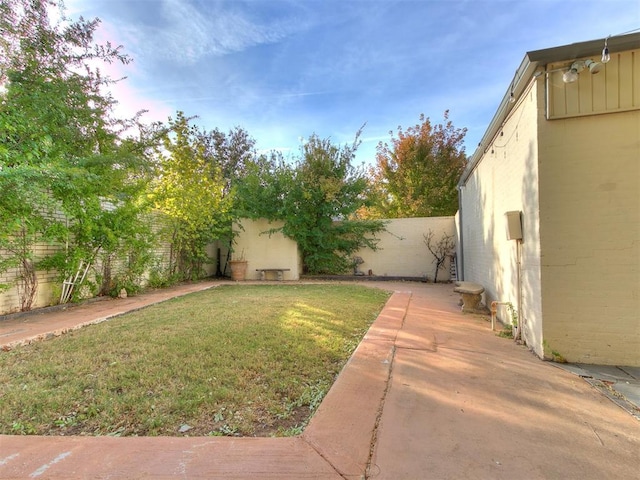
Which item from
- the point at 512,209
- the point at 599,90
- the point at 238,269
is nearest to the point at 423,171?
the point at 238,269

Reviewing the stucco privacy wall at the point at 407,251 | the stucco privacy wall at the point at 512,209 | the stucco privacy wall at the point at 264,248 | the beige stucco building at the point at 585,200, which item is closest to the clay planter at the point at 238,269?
the stucco privacy wall at the point at 264,248

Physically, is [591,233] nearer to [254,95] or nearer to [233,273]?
[254,95]

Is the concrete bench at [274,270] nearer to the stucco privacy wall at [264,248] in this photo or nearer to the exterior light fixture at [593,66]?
the stucco privacy wall at [264,248]

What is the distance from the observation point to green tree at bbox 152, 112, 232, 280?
873 cm

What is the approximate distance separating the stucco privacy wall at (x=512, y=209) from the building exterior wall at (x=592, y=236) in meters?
0.13

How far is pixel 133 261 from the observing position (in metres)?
7.42

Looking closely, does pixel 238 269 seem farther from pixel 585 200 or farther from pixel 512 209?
pixel 585 200

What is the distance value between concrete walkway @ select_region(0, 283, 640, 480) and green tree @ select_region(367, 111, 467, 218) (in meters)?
12.1

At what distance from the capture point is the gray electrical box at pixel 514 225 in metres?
3.68

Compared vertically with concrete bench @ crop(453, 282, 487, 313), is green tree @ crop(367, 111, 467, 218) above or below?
above

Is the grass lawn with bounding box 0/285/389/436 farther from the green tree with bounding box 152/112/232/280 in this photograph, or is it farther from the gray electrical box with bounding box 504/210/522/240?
the green tree with bounding box 152/112/232/280

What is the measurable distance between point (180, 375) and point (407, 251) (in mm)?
9105

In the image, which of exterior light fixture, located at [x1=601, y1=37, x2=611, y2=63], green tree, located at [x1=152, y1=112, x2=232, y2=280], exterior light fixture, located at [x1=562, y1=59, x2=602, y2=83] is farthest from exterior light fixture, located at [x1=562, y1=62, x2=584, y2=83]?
green tree, located at [x1=152, y1=112, x2=232, y2=280]

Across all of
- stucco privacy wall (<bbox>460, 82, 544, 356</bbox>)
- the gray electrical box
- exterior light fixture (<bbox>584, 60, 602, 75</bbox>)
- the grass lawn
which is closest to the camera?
the grass lawn
